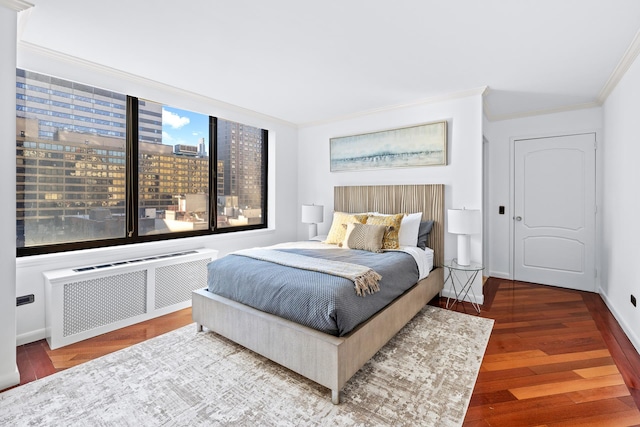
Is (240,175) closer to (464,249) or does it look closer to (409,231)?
(409,231)

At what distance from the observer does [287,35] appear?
2295 mm

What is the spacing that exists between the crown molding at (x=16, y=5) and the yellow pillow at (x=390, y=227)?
10.8ft

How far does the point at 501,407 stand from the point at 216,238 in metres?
3.35

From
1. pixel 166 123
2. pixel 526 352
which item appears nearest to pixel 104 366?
pixel 166 123

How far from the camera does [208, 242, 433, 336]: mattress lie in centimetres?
196

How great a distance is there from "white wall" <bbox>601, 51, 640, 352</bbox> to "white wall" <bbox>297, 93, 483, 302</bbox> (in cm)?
120

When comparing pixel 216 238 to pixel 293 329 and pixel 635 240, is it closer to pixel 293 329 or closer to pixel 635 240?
pixel 293 329

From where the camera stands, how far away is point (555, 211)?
4082mm

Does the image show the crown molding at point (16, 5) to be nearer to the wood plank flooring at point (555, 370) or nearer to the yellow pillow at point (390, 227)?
the yellow pillow at point (390, 227)

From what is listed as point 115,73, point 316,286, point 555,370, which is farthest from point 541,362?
point 115,73

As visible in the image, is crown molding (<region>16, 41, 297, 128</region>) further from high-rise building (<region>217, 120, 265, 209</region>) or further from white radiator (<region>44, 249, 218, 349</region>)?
white radiator (<region>44, 249, 218, 349</region>)

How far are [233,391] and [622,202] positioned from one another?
3832 millimetres

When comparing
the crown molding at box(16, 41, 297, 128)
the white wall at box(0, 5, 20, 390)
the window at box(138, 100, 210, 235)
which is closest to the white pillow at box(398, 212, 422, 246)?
the window at box(138, 100, 210, 235)

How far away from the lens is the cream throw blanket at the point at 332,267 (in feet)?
7.17
